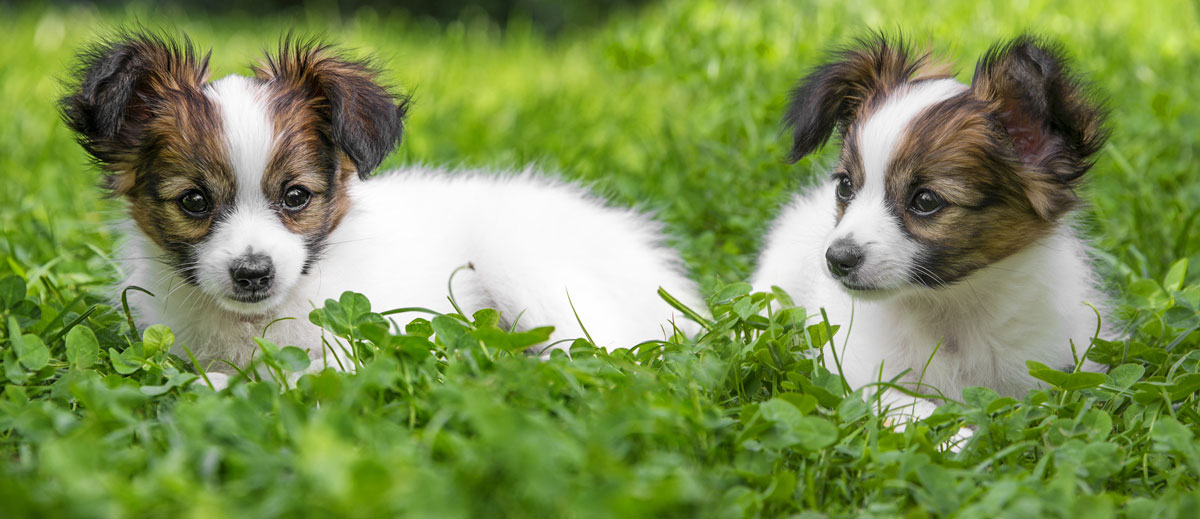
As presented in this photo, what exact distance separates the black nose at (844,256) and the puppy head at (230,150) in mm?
1312

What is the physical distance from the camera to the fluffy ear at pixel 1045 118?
283cm

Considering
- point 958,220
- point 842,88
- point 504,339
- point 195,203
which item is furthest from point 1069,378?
point 195,203

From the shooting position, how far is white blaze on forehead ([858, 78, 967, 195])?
293 cm

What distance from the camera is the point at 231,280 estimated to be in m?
2.78

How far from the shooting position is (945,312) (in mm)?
3184

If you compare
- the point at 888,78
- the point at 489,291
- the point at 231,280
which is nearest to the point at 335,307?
the point at 231,280

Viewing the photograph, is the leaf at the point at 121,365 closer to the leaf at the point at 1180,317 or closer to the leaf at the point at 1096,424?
the leaf at the point at 1096,424

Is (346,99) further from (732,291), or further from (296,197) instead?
(732,291)

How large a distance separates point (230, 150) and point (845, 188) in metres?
1.81

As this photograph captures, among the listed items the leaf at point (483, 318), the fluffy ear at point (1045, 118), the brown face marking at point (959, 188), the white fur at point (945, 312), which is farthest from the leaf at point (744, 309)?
the fluffy ear at point (1045, 118)

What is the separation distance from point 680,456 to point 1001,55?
1.64m

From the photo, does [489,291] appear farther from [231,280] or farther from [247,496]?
[247,496]

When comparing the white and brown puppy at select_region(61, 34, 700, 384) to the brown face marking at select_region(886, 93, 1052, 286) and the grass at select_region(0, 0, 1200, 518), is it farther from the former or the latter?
the brown face marking at select_region(886, 93, 1052, 286)

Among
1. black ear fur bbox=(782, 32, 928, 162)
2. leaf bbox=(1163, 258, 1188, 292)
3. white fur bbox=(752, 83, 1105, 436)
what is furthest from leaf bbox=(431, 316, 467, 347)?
leaf bbox=(1163, 258, 1188, 292)
